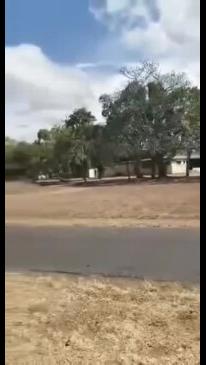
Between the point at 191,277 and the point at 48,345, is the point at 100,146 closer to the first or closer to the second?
the point at 191,277

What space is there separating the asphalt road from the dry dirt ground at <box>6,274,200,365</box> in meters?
0.27

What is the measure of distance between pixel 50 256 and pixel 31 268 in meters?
0.41

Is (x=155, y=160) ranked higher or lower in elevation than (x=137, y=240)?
higher

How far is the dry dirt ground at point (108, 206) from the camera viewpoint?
475 centimetres

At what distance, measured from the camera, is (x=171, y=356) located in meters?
1.47

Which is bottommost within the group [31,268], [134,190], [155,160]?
[31,268]

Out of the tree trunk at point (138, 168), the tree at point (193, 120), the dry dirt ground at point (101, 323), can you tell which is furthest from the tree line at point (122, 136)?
the dry dirt ground at point (101, 323)

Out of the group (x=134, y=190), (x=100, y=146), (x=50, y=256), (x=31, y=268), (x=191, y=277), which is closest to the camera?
(x=191, y=277)

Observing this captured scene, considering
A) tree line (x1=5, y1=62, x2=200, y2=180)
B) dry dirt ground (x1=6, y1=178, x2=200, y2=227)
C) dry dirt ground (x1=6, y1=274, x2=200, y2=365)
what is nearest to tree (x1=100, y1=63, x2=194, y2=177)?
tree line (x1=5, y1=62, x2=200, y2=180)

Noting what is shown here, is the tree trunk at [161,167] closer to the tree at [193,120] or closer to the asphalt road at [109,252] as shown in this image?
the tree at [193,120]

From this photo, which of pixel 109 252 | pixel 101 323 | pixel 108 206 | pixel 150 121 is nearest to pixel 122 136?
pixel 150 121

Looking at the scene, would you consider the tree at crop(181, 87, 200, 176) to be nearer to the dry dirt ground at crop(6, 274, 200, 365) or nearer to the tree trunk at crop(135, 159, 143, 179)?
the tree trunk at crop(135, 159, 143, 179)

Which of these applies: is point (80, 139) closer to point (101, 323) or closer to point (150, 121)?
point (150, 121)
